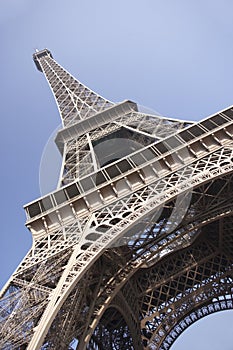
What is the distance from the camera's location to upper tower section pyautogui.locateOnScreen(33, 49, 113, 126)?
27.7 meters

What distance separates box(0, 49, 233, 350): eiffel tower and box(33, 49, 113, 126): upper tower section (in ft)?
0.58

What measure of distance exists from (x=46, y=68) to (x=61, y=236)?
2539 cm

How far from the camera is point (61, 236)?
15078mm

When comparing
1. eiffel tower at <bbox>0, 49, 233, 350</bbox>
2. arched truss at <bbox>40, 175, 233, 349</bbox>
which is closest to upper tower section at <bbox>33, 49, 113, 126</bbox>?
eiffel tower at <bbox>0, 49, 233, 350</bbox>

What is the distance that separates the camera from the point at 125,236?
1602 centimetres

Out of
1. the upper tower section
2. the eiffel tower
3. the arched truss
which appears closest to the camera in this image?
the eiffel tower

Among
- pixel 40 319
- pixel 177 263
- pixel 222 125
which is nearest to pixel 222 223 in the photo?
pixel 177 263

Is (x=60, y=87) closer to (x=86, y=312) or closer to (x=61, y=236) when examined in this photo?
(x=61, y=236)

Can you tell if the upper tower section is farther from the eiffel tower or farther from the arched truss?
the arched truss

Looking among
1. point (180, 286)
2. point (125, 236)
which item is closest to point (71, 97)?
point (180, 286)

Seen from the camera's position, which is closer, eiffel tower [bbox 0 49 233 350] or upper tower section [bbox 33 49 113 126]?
eiffel tower [bbox 0 49 233 350]

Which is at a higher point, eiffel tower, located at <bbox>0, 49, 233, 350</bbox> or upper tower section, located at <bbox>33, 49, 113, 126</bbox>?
upper tower section, located at <bbox>33, 49, 113, 126</bbox>

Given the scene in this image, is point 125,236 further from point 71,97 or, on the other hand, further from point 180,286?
point 71,97

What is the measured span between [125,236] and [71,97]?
16.4m
